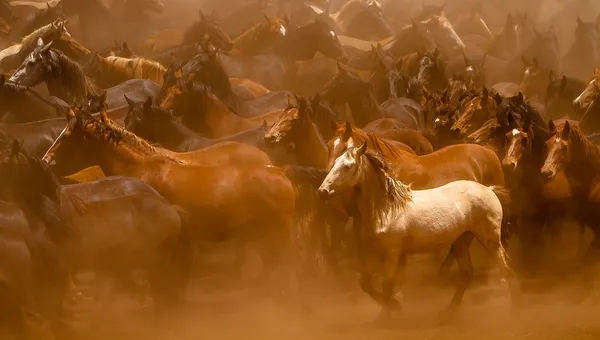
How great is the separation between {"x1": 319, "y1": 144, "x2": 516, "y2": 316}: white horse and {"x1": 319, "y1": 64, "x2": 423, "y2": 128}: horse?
2218 mm

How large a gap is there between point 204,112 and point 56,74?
51.3 inches

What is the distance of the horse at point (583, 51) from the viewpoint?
945 centimetres

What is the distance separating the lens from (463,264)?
521 centimetres

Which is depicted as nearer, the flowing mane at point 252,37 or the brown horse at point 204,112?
the brown horse at point 204,112

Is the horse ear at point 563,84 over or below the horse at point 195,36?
over

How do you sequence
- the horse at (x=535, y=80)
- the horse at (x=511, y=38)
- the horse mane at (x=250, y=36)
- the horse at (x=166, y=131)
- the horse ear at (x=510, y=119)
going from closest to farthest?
the horse at (x=166, y=131), the horse ear at (x=510, y=119), the horse at (x=535, y=80), the horse mane at (x=250, y=36), the horse at (x=511, y=38)

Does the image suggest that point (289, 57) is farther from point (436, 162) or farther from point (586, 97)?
point (436, 162)

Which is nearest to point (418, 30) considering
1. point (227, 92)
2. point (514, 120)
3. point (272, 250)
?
point (227, 92)

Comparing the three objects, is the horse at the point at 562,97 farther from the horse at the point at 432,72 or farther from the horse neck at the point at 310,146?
the horse neck at the point at 310,146

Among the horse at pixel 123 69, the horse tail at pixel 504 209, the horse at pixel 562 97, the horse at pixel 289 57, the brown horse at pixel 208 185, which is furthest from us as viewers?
the horse at pixel 289 57

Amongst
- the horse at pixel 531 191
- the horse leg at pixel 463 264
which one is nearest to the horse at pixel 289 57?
the horse at pixel 531 191

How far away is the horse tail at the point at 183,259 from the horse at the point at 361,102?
2723mm

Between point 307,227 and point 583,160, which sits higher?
point 583,160

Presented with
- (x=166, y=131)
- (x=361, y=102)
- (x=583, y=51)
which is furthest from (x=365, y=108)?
(x=583, y=51)
